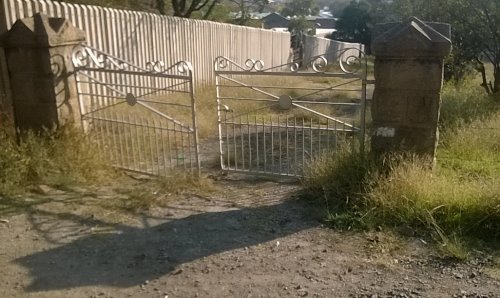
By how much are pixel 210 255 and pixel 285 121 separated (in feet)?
18.2

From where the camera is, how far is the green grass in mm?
4234

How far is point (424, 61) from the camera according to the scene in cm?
462

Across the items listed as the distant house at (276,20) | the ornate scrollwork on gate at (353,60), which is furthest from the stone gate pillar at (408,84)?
the distant house at (276,20)

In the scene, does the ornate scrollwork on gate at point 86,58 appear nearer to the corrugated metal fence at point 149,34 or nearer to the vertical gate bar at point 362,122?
the corrugated metal fence at point 149,34

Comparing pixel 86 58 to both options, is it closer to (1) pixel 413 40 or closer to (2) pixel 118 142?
(2) pixel 118 142

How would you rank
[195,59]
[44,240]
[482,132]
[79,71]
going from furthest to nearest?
1. [195,59]
2. [482,132]
3. [79,71]
4. [44,240]

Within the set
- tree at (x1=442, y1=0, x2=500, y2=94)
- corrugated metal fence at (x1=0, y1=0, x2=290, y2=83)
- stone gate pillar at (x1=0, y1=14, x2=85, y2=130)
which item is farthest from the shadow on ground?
tree at (x1=442, y1=0, x2=500, y2=94)

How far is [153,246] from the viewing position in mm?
4199

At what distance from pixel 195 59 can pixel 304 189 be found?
8379mm

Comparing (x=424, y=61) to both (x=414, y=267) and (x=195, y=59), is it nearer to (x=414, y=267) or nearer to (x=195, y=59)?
(x=414, y=267)

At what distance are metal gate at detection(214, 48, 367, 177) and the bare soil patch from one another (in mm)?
1071

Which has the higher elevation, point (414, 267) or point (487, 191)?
point (487, 191)

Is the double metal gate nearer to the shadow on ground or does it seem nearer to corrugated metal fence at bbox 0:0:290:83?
corrugated metal fence at bbox 0:0:290:83

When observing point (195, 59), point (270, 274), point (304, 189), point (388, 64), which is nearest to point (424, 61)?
point (388, 64)
